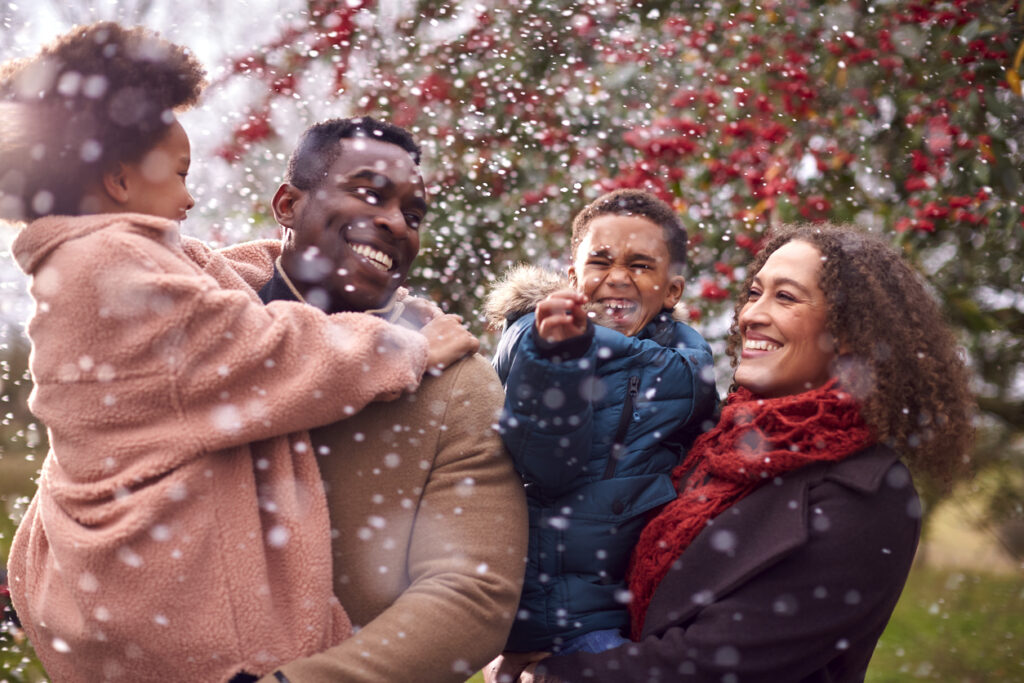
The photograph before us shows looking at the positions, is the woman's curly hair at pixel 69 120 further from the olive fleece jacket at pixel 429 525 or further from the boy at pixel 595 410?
the boy at pixel 595 410

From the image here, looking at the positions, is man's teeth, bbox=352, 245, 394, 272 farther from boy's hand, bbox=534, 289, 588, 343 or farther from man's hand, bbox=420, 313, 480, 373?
boy's hand, bbox=534, 289, 588, 343

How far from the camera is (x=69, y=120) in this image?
1.43m

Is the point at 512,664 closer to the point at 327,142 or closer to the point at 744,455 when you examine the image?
the point at 744,455

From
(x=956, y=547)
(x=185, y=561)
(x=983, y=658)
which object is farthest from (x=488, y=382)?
(x=956, y=547)

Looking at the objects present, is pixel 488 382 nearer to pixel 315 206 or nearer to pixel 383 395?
pixel 383 395

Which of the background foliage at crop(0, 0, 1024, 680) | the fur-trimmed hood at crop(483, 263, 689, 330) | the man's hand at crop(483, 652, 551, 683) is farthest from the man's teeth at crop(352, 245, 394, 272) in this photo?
the background foliage at crop(0, 0, 1024, 680)

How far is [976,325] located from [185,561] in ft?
9.57

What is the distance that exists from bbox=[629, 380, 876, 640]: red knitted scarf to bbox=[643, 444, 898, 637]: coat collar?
0.08 feet

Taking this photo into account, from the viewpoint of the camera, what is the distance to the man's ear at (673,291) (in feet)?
6.86

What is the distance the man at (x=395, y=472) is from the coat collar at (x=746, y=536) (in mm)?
334

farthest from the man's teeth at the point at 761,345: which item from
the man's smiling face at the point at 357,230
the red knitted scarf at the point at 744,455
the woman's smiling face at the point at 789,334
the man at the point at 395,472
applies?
the man's smiling face at the point at 357,230

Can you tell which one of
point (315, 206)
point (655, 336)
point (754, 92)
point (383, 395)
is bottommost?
point (754, 92)

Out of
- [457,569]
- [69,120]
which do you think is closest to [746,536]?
[457,569]

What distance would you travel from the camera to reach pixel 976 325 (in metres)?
3.14
